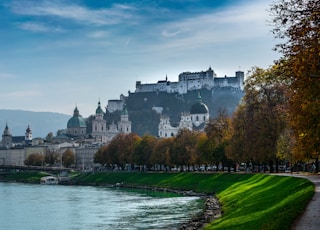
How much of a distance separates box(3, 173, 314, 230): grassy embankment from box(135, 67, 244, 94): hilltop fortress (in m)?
98.2

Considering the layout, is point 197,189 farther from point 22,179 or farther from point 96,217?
point 22,179

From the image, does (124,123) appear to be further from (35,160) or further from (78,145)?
(35,160)

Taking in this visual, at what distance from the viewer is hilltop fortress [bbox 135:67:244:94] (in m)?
184

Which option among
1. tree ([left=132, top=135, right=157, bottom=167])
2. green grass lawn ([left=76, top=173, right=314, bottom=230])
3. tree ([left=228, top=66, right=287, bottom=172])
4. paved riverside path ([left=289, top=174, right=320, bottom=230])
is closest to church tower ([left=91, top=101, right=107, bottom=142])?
tree ([left=132, top=135, right=157, bottom=167])

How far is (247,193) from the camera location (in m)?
37.5

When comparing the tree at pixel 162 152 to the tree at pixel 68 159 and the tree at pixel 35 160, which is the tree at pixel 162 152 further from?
the tree at pixel 35 160

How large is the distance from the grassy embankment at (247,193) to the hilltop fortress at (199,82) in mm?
98240

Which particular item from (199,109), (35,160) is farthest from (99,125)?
(35,160)

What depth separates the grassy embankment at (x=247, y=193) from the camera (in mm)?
20875

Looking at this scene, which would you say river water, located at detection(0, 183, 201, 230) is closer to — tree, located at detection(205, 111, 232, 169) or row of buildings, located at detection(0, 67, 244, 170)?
tree, located at detection(205, 111, 232, 169)

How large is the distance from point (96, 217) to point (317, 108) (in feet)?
74.7

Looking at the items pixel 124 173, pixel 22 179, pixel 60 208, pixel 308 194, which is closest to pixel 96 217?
pixel 60 208

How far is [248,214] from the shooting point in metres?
25.8

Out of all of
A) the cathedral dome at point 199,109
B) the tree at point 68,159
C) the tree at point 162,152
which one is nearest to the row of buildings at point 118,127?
the cathedral dome at point 199,109
